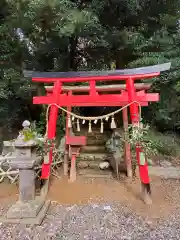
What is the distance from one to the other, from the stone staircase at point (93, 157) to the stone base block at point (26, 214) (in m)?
1.98

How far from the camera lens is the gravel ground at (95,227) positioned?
10.0 feet

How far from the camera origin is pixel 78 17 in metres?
4.71

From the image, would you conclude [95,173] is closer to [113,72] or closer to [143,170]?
[143,170]

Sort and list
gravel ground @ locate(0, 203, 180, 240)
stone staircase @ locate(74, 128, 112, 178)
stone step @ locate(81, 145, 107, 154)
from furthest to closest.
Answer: stone step @ locate(81, 145, 107, 154) < stone staircase @ locate(74, 128, 112, 178) < gravel ground @ locate(0, 203, 180, 240)

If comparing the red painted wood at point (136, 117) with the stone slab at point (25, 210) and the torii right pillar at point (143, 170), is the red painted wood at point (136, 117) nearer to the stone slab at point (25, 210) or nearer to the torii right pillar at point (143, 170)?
the torii right pillar at point (143, 170)

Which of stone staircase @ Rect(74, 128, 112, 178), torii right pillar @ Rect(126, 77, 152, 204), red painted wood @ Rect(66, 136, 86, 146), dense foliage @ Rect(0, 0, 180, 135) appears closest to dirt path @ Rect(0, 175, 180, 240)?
torii right pillar @ Rect(126, 77, 152, 204)

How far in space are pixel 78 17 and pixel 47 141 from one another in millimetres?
2671

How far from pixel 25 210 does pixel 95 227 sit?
1.12 m

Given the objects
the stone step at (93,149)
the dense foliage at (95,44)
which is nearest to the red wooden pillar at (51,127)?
the dense foliage at (95,44)

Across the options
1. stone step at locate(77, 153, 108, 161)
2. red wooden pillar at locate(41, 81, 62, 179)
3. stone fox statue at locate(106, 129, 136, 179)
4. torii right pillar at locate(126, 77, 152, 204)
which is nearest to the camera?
torii right pillar at locate(126, 77, 152, 204)

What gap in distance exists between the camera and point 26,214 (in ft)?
11.2

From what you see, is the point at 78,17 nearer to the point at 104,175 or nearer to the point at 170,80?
the point at 170,80

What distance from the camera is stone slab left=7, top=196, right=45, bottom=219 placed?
3.43 m

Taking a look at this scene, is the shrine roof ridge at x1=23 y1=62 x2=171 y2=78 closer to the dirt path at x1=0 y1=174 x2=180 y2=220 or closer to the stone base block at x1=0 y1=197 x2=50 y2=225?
the dirt path at x1=0 y1=174 x2=180 y2=220
